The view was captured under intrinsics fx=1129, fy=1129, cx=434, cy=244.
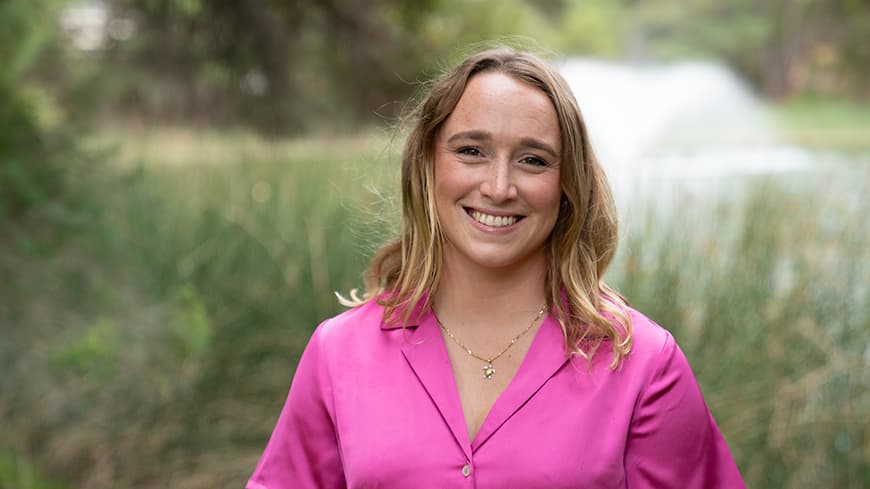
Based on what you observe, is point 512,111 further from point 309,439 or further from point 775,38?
point 775,38

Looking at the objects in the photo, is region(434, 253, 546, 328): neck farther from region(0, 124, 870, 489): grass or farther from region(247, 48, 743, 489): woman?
region(0, 124, 870, 489): grass

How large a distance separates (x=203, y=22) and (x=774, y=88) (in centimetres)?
724

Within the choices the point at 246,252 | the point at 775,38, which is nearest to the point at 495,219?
the point at 246,252

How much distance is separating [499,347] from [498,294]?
4.3 inches

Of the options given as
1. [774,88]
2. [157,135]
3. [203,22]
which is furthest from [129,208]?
[774,88]

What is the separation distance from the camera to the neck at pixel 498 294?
2299 millimetres

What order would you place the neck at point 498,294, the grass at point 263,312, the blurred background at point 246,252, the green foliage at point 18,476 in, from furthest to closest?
the green foliage at point 18,476 < the blurred background at point 246,252 < the grass at point 263,312 < the neck at point 498,294

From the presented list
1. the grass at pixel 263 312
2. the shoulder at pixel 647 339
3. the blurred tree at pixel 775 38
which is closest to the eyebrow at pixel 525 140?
the shoulder at pixel 647 339

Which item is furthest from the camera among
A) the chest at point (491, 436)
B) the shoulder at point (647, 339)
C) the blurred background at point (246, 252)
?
the blurred background at point (246, 252)

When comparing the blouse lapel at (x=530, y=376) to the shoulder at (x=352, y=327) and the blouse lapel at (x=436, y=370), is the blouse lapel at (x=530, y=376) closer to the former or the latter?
the blouse lapel at (x=436, y=370)

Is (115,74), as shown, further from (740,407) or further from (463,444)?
(463,444)

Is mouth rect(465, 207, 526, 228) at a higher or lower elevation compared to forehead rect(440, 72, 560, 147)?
lower

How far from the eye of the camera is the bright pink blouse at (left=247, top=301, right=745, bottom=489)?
2.08 m

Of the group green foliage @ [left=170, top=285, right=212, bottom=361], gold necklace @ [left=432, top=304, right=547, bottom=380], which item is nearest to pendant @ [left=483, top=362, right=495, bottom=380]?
gold necklace @ [left=432, top=304, right=547, bottom=380]
